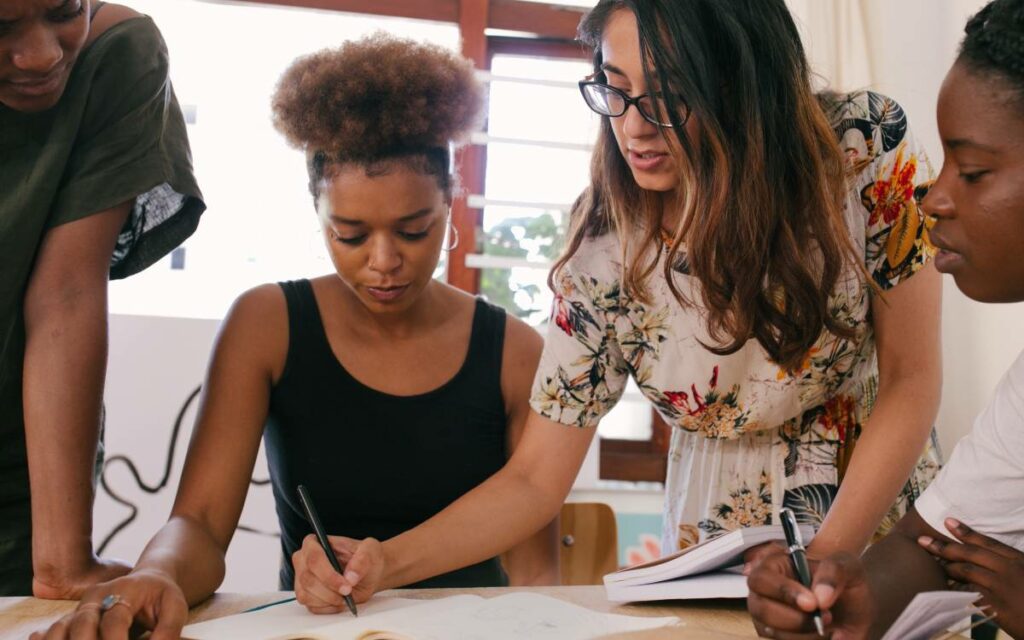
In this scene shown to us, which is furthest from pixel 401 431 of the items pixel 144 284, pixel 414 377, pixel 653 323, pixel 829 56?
pixel 829 56

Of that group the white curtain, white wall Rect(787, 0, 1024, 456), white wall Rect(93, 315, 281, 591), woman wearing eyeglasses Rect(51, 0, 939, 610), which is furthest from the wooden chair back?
the white curtain

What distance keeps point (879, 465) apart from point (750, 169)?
1.18 ft

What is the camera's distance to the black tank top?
4.85ft

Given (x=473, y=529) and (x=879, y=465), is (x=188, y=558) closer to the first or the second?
(x=473, y=529)

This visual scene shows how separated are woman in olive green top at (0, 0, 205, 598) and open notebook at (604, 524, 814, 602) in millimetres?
562

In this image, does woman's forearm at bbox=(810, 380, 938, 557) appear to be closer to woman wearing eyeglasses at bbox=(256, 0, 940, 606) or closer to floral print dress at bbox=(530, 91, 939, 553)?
woman wearing eyeglasses at bbox=(256, 0, 940, 606)

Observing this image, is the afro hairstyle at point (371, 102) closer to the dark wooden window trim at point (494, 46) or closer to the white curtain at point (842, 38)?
the dark wooden window trim at point (494, 46)

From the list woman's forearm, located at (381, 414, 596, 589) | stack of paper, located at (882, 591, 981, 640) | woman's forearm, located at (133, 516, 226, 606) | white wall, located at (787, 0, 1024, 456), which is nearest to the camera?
stack of paper, located at (882, 591, 981, 640)

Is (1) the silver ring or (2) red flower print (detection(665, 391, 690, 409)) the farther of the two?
(2) red flower print (detection(665, 391, 690, 409))

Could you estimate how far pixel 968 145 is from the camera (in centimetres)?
100

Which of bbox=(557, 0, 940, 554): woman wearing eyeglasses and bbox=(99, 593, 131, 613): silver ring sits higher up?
bbox=(557, 0, 940, 554): woman wearing eyeglasses

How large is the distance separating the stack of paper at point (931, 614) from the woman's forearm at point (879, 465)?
19cm

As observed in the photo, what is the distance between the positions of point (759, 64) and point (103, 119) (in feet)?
2.50

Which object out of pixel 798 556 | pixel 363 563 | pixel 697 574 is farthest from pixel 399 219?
pixel 798 556
